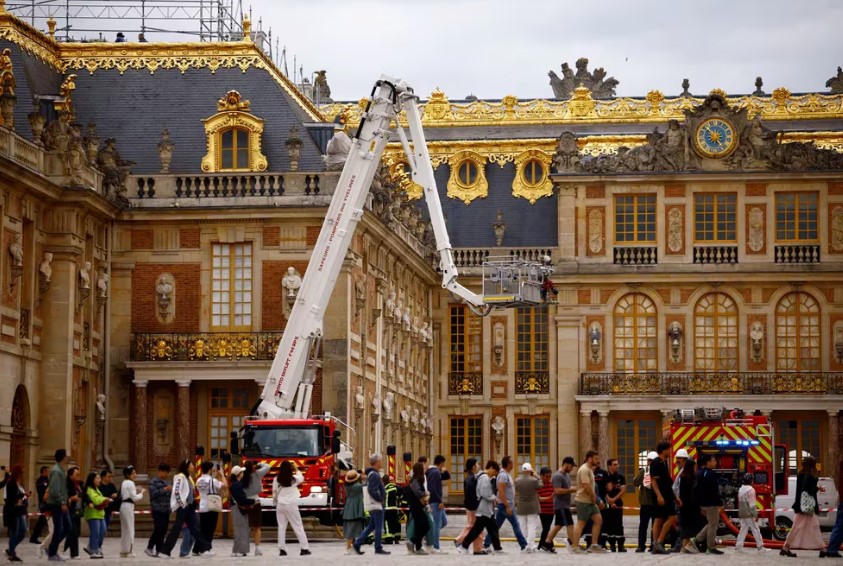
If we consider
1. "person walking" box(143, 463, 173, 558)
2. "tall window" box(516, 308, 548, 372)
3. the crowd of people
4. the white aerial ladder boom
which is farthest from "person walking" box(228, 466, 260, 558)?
"tall window" box(516, 308, 548, 372)

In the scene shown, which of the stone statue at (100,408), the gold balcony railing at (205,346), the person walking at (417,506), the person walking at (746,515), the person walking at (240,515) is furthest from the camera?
the gold balcony railing at (205,346)

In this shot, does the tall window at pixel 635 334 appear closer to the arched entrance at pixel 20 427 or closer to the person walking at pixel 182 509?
the arched entrance at pixel 20 427

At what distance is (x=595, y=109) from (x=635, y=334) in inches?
294

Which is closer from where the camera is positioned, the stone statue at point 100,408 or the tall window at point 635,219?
the stone statue at point 100,408

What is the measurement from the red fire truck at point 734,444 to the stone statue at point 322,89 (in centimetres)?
2794

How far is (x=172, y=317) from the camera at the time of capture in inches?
1761

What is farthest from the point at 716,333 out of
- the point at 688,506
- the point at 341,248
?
the point at 688,506

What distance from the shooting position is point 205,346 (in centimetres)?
4425

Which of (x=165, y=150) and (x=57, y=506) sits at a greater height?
(x=165, y=150)

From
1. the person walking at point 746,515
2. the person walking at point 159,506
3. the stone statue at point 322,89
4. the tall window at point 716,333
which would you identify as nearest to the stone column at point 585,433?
the tall window at point 716,333

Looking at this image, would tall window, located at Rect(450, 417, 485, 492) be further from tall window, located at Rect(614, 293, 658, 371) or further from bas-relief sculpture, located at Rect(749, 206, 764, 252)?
bas-relief sculpture, located at Rect(749, 206, 764, 252)

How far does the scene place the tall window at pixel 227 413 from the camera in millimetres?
Answer: 44469

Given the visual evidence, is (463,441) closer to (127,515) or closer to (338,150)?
(338,150)

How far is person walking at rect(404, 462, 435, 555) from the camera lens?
30.7 m
